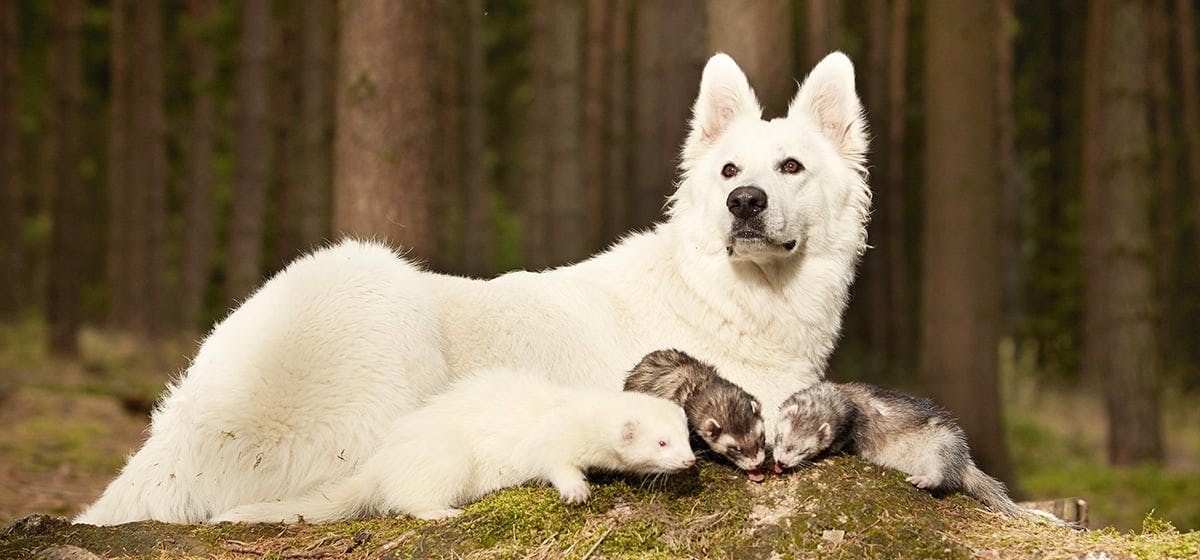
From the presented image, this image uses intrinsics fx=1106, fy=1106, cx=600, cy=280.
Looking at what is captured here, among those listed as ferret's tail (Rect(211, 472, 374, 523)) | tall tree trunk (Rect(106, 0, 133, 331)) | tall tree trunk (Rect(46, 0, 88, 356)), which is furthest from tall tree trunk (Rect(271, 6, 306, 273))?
ferret's tail (Rect(211, 472, 374, 523))

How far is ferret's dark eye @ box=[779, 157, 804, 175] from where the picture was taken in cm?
623

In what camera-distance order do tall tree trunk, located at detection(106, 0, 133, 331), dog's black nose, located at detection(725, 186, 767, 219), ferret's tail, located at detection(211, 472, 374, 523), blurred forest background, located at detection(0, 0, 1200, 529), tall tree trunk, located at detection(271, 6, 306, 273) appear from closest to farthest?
ferret's tail, located at detection(211, 472, 374, 523) → dog's black nose, located at detection(725, 186, 767, 219) → blurred forest background, located at detection(0, 0, 1200, 529) → tall tree trunk, located at detection(271, 6, 306, 273) → tall tree trunk, located at detection(106, 0, 133, 331)

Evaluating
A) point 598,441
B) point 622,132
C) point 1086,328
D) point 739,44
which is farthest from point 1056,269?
point 598,441

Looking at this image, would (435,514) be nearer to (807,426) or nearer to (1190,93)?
(807,426)


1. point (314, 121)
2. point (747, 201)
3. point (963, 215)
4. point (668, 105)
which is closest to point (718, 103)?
point (747, 201)

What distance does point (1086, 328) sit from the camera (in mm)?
20906

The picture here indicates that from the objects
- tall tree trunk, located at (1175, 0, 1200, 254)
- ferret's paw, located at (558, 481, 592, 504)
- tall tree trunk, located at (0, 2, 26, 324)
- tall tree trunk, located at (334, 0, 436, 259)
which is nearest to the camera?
ferret's paw, located at (558, 481, 592, 504)

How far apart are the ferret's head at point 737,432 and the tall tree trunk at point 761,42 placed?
4.25 m

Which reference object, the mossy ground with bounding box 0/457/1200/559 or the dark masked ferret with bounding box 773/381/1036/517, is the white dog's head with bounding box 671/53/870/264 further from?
the mossy ground with bounding box 0/457/1200/559

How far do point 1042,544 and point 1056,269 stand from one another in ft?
68.9

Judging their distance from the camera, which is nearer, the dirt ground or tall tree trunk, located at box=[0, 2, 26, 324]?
the dirt ground

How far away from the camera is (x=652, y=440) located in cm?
491

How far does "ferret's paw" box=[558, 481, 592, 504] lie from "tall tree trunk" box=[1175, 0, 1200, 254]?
71.0 feet

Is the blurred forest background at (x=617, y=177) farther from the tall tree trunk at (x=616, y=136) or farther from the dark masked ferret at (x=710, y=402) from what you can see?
the dark masked ferret at (x=710, y=402)
